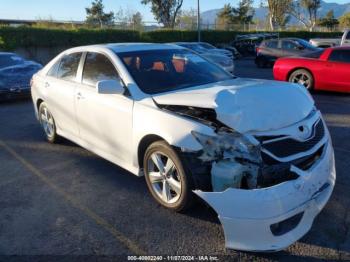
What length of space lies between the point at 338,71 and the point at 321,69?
1.50 feet

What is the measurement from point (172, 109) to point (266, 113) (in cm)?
92

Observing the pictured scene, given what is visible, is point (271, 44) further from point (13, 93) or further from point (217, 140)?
point (217, 140)

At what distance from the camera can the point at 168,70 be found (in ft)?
15.9

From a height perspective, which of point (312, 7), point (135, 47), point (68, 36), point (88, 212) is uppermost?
point (312, 7)

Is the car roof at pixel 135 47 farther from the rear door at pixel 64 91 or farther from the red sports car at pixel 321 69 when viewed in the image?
the red sports car at pixel 321 69

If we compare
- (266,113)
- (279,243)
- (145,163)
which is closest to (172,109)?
(145,163)

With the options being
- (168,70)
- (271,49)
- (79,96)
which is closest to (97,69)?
(79,96)

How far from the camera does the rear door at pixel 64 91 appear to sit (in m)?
5.50

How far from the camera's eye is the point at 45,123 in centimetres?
669

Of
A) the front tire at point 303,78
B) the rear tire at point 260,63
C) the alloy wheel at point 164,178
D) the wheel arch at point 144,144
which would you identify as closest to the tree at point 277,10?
the rear tire at point 260,63

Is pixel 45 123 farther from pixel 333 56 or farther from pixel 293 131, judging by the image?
pixel 333 56

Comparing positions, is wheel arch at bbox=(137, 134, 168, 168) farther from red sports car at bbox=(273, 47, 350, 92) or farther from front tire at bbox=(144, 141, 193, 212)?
red sports car at bbox=(273, 47, 350, 92)

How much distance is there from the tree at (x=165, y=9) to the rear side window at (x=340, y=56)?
46.2 meters

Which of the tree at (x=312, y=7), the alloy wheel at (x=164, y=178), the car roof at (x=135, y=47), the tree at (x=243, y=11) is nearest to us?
the alloy wheel at (x=164, y=178)
